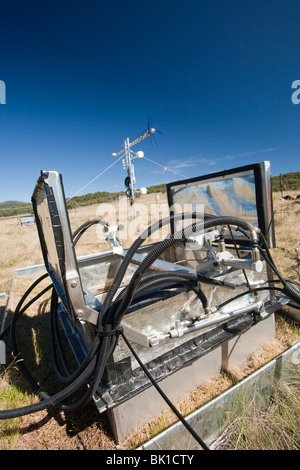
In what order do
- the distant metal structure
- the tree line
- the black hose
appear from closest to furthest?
the black hose → the distant metal structure → the tree line

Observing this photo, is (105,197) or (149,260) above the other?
(105,197)

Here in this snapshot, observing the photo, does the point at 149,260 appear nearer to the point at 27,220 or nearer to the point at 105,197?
the point at 27,220

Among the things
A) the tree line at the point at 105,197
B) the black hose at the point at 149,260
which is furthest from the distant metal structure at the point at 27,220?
the black hose at the point at 149,260

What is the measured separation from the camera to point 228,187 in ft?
7.07

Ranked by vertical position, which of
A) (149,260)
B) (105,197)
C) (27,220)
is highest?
(105,197)

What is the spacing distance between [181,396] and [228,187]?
1.75 meters

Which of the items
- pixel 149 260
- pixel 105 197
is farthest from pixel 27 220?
pixel 105 197

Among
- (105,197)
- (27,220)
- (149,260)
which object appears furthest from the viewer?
(105,197)

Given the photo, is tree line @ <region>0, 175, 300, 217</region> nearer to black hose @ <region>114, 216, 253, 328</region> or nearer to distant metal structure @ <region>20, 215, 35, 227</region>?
distant metal structure @ <region>20, 215, 35, 227</region>

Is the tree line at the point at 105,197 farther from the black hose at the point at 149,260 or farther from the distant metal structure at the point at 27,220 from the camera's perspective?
the black hose at the point at 149,260

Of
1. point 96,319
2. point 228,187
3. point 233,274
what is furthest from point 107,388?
point 228,187

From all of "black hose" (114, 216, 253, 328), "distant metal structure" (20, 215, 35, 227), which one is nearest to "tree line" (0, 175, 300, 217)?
"distant metal structure" (20, 215, 35, 227)

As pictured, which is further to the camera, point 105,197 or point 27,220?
point 105,197

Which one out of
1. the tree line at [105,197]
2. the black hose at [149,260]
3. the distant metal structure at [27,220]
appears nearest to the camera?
the black hose at [149,260]
